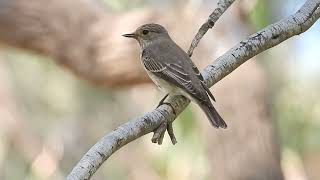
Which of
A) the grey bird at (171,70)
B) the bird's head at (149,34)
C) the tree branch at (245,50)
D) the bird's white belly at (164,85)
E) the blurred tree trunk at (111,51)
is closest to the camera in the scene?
the tree branch at (245,50)

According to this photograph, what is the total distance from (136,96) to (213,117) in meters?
4.82

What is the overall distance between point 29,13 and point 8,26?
159mm

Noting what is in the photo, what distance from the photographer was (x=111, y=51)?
18.4ft

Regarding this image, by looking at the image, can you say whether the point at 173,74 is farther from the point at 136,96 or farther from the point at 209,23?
the point at 136,96

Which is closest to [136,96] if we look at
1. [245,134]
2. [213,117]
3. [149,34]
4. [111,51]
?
[111,51]

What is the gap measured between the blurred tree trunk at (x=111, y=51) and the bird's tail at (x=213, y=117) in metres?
2.29

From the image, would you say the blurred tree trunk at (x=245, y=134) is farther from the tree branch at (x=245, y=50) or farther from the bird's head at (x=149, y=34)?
the tree branch at (x=245, y=50)

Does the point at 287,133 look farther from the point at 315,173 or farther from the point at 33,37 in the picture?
the point at 33,37

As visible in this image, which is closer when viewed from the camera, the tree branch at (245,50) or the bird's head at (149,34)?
the tree branch at (245,50)

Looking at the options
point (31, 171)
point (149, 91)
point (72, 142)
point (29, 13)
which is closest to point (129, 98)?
point (149, 91)

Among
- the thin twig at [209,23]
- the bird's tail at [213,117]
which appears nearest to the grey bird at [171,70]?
the bird's tail at [213,117]

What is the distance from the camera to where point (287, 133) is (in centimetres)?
673

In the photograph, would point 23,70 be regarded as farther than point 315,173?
Yes

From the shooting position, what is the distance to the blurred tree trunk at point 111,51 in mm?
5129
